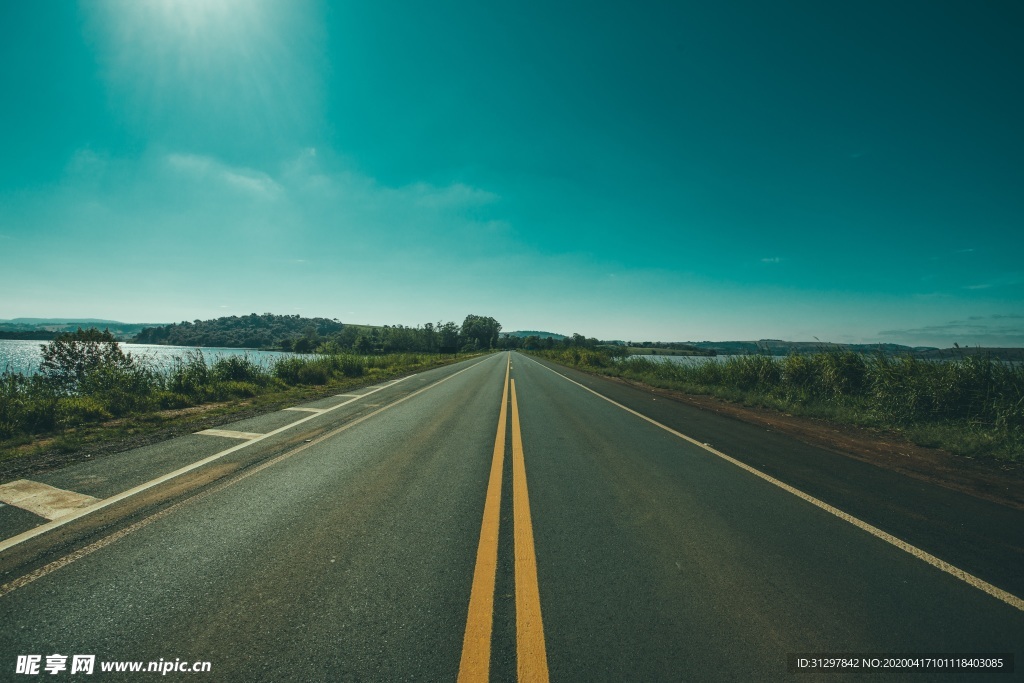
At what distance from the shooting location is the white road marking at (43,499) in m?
3.59

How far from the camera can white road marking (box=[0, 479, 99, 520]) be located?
141 inches

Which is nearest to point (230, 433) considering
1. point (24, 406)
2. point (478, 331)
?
point (24, 406)

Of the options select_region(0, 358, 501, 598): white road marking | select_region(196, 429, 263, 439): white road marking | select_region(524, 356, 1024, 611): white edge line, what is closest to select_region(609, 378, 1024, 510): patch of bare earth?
select_region(524, 356, 1024, 611): white edge line

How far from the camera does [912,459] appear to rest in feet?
20.4

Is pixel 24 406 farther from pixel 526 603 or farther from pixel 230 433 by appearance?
pixel 526 603

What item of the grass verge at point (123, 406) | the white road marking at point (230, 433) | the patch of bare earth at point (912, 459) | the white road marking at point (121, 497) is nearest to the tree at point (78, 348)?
the grass verge at point (123, 406)

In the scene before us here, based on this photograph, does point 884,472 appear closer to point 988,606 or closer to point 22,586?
point 988,606

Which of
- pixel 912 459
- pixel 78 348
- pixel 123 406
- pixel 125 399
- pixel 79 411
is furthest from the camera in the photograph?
pixel 78 348

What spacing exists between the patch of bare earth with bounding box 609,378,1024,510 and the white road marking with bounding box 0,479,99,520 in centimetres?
978

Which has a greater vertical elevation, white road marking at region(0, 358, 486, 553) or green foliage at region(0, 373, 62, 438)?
green foliage at region(0, 373, 62, 438)

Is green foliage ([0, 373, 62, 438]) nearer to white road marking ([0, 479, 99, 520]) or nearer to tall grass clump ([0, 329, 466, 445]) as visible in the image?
tall grass clump ([0, 329, 466, 445])

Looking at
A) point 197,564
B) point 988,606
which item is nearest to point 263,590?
point 197,564

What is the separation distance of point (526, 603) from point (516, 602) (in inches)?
2.5

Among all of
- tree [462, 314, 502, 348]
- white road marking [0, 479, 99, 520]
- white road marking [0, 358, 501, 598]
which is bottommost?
white road marking [0, 479, 99, 520]
